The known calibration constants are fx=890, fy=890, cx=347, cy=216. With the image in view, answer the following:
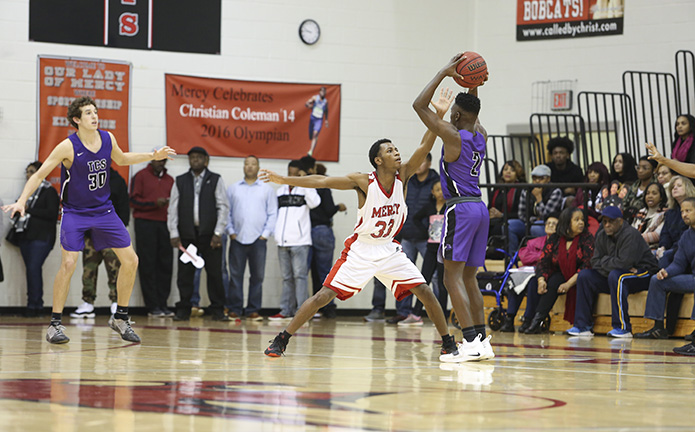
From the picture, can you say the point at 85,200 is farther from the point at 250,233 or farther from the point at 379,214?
the point at 250,233

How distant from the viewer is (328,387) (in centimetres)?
423

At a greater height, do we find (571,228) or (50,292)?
(571,228)

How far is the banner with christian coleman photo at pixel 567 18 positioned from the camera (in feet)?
39.8

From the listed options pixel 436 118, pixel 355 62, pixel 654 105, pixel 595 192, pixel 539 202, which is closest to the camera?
pixel 436 118

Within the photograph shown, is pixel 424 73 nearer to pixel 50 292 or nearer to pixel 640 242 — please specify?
pixel 640 242

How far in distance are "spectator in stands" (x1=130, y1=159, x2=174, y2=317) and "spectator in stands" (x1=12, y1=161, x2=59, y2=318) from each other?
1.06 meters

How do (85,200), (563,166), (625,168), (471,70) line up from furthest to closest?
(563,166)
(625,168)
(85,200)
(471,70)

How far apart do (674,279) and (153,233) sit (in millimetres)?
6253

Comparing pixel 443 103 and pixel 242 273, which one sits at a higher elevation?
pixel 443 103

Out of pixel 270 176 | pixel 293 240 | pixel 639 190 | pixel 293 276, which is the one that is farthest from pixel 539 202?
pixel 270 176

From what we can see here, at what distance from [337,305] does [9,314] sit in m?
4.27

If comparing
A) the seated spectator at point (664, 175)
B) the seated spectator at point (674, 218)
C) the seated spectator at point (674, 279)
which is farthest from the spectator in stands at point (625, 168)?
A: the seated spectator at point (674, 279)

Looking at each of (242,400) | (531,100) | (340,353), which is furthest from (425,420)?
(531,100)

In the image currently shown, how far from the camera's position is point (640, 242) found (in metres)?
8.88
